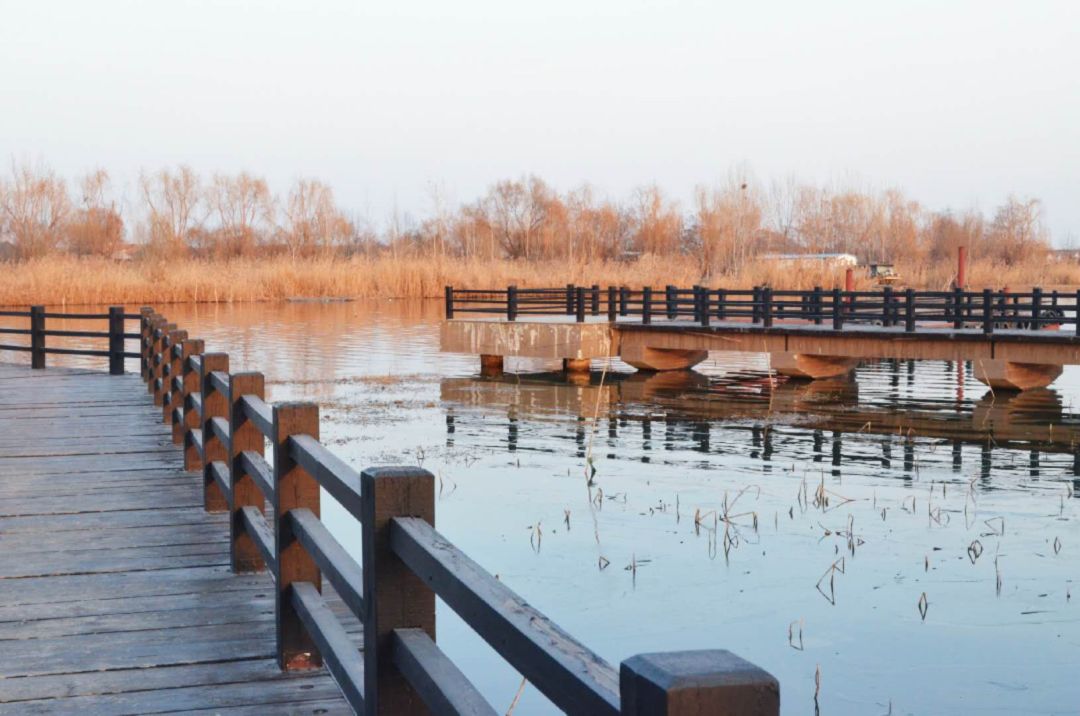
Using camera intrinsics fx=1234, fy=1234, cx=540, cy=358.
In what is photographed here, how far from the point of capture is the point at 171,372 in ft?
36.9

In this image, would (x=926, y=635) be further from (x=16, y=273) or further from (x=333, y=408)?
(x=16, y=273)

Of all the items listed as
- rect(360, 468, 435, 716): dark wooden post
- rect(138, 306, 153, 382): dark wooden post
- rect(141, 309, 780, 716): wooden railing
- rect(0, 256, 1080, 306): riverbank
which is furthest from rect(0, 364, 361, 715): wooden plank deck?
rect(0, 256, 1080, 306): riverbank

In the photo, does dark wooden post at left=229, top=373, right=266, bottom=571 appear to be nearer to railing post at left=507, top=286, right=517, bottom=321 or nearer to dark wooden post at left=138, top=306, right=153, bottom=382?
dark wooden post at left=138, top=306, right=153, bottom=382

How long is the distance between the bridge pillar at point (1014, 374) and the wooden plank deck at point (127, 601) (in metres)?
17.3

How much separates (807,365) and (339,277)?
27951 mm

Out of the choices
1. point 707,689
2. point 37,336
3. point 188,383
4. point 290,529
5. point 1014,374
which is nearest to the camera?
point 707,689

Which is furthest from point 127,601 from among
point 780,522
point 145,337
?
point 145,337

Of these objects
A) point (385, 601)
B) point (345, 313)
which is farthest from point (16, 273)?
point (385, 601)

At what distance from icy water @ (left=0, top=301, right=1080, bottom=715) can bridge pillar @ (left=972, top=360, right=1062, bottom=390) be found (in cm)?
57

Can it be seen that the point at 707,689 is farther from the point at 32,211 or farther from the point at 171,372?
the point at 32,211

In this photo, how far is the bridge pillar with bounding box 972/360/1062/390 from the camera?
23094 mm

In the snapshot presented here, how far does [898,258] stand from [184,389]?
2568 inches

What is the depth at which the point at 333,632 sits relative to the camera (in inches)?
170

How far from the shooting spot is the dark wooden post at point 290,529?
479cm
